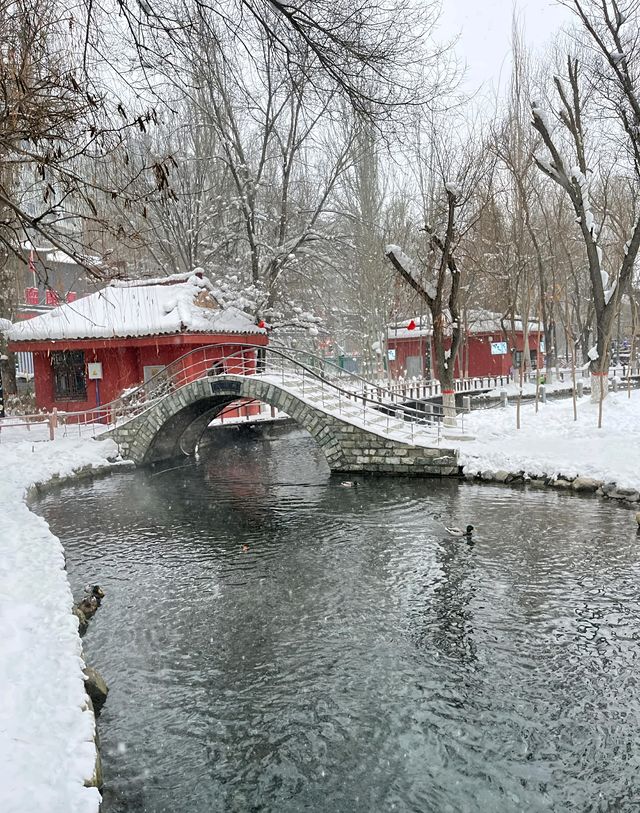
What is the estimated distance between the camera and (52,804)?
4.73 metres

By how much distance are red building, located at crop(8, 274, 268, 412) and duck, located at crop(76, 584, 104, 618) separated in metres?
14.9

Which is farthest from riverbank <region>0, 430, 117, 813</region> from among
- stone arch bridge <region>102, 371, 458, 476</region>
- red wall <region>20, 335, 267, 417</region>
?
red wall <region>20, 335, 267, 417</region>

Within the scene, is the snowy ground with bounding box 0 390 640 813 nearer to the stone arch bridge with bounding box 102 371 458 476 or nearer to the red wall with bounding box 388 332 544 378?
the stone arch bridge with bounding box 102 371 458 476

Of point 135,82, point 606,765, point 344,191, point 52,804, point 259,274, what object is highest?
point 344,191

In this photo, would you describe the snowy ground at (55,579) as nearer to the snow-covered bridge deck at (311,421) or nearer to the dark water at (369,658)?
the dark water at (369,658)

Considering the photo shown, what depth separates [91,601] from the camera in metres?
9.89

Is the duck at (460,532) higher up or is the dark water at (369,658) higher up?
the duck at (460,532)

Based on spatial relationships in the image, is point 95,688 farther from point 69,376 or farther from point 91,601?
point 69,376

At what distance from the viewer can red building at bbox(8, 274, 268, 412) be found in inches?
996

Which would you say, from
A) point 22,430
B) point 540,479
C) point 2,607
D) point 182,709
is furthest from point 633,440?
point 22,430

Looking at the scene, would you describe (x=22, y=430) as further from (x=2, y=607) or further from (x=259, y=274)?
(x=2, y=607)

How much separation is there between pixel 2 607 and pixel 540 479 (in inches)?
515

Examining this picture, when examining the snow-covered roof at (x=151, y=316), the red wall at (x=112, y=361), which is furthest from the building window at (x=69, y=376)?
the snow-covered roof at (x=151, y=316)

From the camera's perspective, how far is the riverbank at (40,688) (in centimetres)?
491
